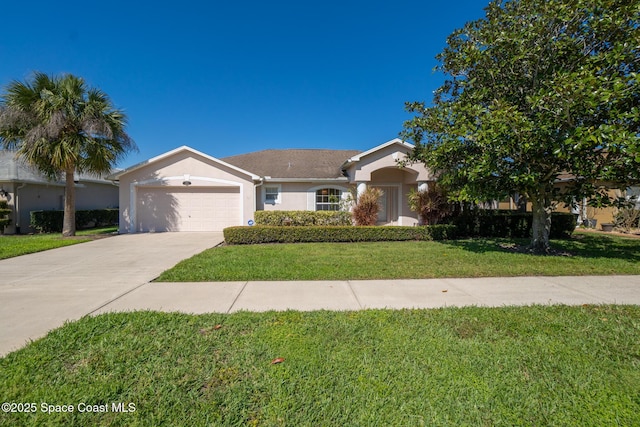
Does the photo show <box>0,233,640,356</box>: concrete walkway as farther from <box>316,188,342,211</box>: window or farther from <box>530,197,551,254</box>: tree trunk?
<box>316,188,342,211</box>: window

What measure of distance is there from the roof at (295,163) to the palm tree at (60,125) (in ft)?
23.4

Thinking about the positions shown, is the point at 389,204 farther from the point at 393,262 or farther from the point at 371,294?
the point at 371,294

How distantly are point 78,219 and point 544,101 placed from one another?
21647 millimetres

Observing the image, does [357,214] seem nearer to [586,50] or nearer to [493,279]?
[493,279]

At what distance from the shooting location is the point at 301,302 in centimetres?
444

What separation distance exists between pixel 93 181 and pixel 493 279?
23.0 m

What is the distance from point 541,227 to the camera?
29.1 ft

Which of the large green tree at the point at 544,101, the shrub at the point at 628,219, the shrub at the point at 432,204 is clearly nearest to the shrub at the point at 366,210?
the shrub at the point at 432,204

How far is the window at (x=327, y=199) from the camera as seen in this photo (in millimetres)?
15305

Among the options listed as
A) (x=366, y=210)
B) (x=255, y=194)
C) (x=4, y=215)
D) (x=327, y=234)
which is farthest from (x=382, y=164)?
(x=4, y=215)

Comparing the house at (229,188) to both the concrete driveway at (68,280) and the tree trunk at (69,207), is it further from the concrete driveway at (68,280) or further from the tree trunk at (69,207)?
the concrete driveway at (68,280)

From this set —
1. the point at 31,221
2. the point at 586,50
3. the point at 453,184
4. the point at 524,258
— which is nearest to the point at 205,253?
the point at 453,184

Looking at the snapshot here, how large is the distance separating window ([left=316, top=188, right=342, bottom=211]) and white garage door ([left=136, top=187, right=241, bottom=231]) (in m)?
4.28

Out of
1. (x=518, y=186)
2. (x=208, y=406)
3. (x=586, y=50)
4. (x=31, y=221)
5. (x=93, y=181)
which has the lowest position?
(x=208, y=406)
